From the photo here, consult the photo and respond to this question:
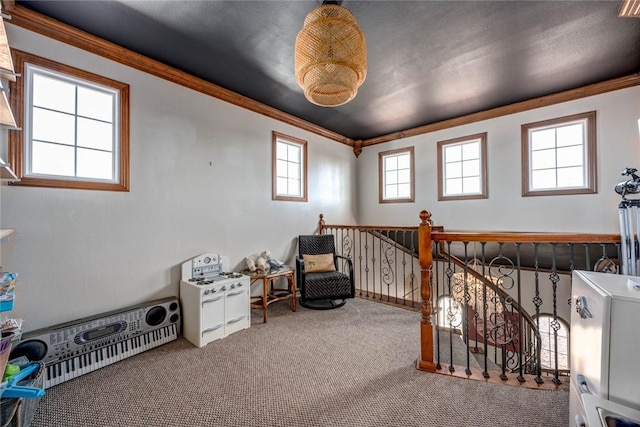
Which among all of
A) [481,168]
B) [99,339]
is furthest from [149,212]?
[481,168]

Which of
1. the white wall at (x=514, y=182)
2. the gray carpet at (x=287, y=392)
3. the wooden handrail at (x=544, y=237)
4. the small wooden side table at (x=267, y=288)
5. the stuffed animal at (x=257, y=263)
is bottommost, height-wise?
the gray carpet at (x=287, y=392)

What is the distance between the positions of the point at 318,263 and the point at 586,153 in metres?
3.86

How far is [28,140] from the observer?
205 cm

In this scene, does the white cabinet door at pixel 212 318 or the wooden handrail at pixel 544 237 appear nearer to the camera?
the wooden handrail at pixel 544 237

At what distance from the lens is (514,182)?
12.6 ft

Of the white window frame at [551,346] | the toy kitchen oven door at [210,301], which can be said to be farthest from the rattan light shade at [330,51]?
the white window frame at [551,346]

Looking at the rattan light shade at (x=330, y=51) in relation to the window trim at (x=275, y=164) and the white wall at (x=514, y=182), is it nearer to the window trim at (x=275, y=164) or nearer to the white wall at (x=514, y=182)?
the window trim at (x=275, y=164)

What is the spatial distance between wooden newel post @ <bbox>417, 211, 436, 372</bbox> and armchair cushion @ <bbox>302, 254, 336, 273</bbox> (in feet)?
5.80

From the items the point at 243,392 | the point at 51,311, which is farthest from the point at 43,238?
the point at 243,392

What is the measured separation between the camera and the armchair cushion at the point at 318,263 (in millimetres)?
3676

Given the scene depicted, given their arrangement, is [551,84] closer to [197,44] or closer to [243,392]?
[197,44]

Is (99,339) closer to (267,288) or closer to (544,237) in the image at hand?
(267,288)

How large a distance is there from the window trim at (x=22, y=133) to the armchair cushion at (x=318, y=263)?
2287mm

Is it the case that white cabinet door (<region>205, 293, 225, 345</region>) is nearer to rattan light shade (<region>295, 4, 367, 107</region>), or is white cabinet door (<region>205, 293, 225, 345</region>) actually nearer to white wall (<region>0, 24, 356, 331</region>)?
white wall (<region>0, 24, 356, 331</region>)
